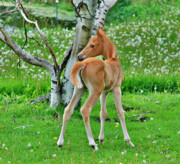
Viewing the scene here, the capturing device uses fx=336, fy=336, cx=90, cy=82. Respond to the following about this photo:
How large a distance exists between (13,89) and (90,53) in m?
3.73

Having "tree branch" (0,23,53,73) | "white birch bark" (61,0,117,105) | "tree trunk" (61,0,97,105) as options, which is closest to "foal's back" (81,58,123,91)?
"white birch bark" (61,0,117,105)

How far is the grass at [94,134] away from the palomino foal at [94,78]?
0.92 feet

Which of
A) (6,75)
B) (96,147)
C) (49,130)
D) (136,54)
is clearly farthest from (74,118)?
(136,54)

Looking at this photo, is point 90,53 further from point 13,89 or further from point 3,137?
point 13,89

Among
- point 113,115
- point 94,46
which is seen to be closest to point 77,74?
point 94,46

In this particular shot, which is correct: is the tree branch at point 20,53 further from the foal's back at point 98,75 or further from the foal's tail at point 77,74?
the foal's tail at point 77,74

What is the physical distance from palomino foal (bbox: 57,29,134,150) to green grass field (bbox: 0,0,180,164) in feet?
1.13

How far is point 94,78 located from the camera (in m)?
5.00

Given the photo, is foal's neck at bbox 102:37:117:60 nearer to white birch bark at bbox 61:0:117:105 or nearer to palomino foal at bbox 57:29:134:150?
palomino foal at bbox 57:29:134:150

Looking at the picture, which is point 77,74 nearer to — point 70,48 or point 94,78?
point 94,78

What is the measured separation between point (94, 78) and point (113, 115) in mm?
2325

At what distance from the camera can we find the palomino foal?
4.97 metres

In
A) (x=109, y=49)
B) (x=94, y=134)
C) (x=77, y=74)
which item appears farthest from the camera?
(x=94, y=134)

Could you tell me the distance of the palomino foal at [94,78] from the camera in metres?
4.97
